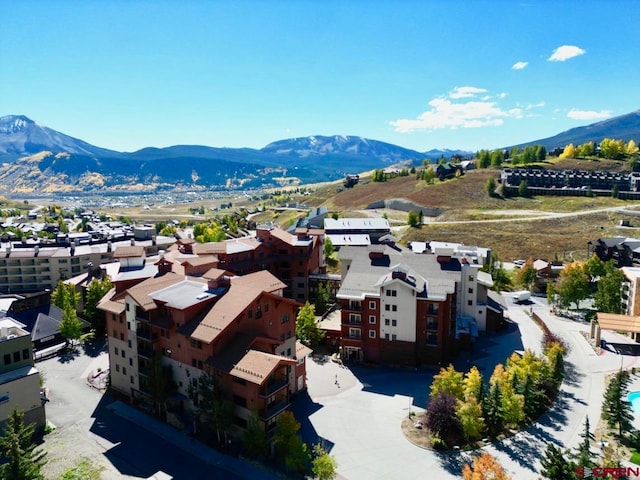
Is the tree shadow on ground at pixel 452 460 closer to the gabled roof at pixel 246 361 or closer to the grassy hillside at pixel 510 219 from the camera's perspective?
the gabled roof at pixel 246 361

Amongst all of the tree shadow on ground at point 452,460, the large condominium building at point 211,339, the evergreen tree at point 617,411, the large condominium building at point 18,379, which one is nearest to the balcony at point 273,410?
the large condominium building at point 211,339

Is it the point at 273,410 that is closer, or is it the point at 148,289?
the point at 273,410

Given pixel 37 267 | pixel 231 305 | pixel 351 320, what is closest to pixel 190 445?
pixel 231 305

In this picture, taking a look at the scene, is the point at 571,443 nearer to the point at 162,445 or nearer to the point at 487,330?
the point at 487,330

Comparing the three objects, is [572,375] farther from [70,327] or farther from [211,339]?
[70,327]

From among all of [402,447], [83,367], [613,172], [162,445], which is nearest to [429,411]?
[402,447]

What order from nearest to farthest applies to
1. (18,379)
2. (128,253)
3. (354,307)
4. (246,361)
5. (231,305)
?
(246,361) < (18,379) < (231,305) < (354,307) < (128,253)
